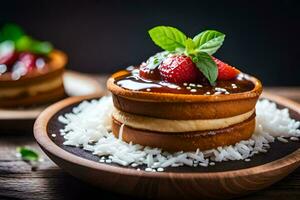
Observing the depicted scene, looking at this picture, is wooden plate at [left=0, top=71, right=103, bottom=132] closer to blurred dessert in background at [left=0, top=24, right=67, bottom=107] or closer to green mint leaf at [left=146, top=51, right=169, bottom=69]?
blurred dessert in background at [left=0, top=24, right=67, bottom=107]

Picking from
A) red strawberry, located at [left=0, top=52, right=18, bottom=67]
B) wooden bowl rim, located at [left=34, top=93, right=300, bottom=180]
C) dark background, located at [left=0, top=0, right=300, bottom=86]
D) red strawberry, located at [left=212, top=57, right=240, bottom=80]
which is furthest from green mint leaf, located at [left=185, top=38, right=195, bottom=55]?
dark background, located at [left=0, top=0, right=300, bottom=86]

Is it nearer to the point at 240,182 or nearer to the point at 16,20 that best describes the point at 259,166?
the point at 240,182

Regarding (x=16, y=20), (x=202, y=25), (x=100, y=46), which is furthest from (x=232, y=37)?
(x=16, y=20)

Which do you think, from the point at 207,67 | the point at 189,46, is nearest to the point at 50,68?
the point at 189,46

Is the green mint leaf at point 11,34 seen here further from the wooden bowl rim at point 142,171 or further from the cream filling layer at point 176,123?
the cream filling layer at point 176,123

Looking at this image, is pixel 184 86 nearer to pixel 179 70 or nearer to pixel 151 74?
pixel 179 70

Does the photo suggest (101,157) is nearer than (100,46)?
Yes

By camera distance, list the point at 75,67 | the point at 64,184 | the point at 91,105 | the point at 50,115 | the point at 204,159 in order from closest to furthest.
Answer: the point at 204,159 < the point at 64,184 < the point at 50,115 < the point at 91,105 < the point at 75,67

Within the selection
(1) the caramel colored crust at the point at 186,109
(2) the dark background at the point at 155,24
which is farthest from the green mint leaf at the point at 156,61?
(2) the dark background at the point at 155,24

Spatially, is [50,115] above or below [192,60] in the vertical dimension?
below
